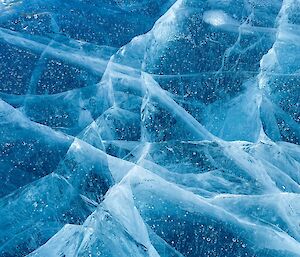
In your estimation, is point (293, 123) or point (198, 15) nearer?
point (293, 123)

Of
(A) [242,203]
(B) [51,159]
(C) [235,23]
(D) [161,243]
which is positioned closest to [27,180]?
(B) [51,159]

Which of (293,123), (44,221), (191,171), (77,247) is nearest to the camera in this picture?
(77,247)

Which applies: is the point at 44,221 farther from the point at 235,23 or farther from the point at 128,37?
the point at 235,23

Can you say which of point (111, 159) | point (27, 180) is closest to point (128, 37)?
point (111, 159)

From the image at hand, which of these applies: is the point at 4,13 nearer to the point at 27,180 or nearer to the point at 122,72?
the point at 122,72

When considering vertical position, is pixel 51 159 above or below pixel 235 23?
below

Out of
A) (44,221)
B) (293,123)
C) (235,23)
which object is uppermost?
(235,23)

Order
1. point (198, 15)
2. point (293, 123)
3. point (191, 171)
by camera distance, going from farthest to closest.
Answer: point (198, 15) < point (293, 123) < point (191, 171)
